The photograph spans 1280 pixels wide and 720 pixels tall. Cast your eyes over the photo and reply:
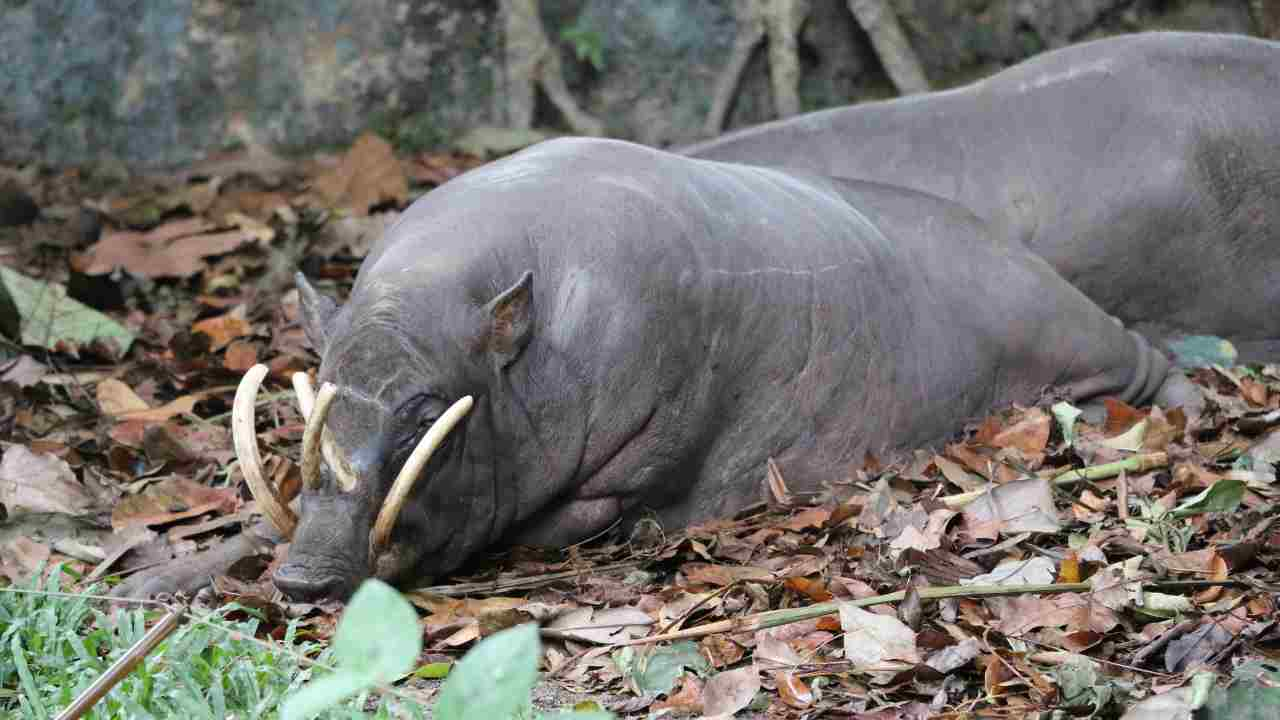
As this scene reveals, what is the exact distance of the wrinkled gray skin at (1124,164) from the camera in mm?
5512

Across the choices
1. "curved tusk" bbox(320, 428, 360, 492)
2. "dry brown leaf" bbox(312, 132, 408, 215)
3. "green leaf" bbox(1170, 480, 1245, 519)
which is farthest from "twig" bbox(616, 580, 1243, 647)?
"dry brown leaf" bbox(312, 132, 408, 215)

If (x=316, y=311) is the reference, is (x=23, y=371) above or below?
below

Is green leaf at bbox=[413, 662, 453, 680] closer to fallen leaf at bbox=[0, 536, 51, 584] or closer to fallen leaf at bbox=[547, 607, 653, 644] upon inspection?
fallen leaf at bbox=[547, 607, 653, 644]

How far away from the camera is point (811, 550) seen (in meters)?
3.71

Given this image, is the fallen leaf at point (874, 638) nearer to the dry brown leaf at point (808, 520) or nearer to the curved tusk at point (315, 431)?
the dry brown leaf at point (808, 520)

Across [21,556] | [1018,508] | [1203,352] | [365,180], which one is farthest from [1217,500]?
[365,180]

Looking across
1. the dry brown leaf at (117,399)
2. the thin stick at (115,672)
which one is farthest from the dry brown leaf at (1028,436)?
the thin stick at (115,672)

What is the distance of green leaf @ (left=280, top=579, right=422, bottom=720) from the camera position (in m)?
1.53

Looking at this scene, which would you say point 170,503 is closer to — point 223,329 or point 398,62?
point 223,329

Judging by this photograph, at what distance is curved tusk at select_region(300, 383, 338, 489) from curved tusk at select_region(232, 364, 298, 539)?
16 centimetres

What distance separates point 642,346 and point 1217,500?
1324mm

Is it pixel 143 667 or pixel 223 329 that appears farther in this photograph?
pixel 223 329

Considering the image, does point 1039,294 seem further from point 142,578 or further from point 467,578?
point 142,578

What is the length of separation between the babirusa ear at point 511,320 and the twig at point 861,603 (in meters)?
0.92
